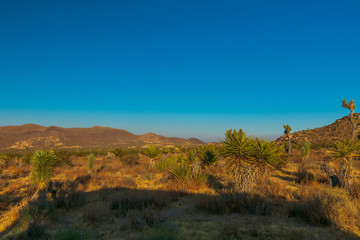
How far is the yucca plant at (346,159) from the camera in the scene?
8500 mm

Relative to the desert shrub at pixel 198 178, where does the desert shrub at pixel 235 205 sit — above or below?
below

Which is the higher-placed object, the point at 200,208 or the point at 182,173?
the point at 182,173

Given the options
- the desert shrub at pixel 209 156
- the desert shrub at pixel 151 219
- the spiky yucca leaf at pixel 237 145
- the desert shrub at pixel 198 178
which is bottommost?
the desert shrub at pixel 151 219

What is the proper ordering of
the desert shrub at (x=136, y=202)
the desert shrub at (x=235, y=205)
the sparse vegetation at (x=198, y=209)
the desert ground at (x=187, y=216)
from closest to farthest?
the desert ground at (x=187, y=216), the sparse vegetation at (x=198, y=209), the desert shrub at (x=235, y=205), the desert shrub at (x=136, y=202)

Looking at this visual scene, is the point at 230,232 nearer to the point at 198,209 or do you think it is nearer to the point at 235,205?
the point at 235,205

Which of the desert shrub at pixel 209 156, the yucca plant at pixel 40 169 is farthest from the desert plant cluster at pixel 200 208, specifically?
the desert shrub at pixel 209 156

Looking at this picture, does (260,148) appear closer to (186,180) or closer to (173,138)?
Result: (186,180)

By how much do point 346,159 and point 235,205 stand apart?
21.1 ft

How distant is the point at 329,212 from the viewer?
203 inches

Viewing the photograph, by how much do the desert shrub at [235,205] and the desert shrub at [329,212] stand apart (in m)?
0.98

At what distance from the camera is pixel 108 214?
21.0 feet

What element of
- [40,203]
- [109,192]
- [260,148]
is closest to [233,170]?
[260,148]

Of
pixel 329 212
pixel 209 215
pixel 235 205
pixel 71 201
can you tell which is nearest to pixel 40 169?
pixel 71 201

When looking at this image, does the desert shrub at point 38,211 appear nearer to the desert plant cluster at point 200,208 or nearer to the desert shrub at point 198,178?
the desert plant cluster at point 200,208
